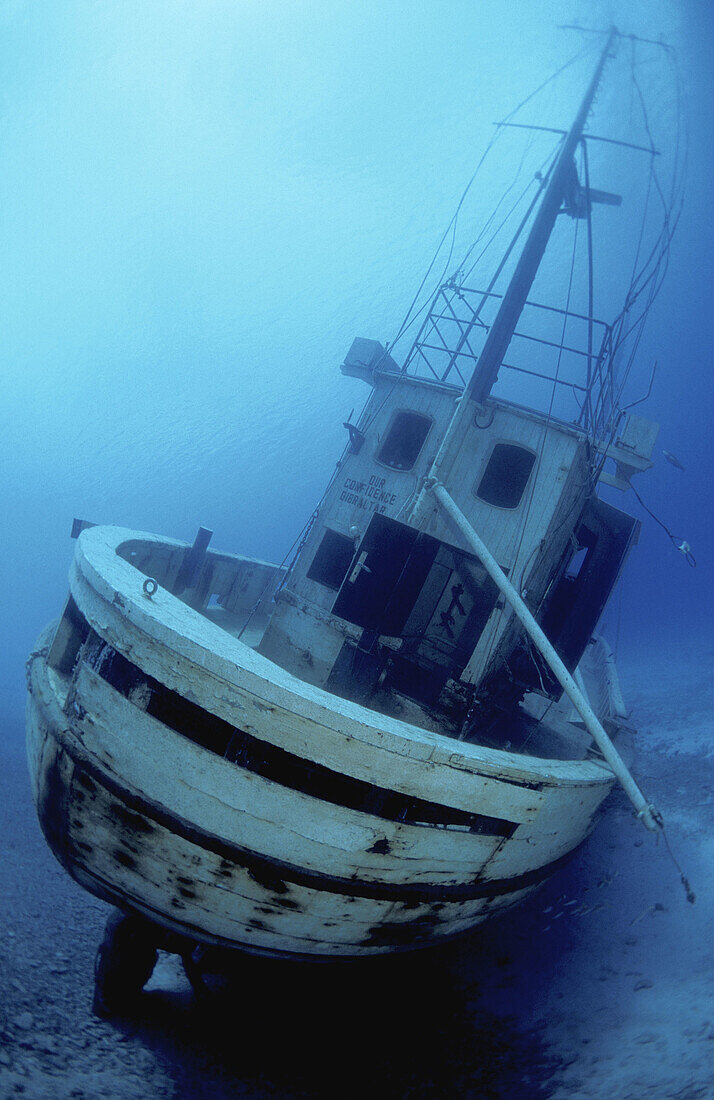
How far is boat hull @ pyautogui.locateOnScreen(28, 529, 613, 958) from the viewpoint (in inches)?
121

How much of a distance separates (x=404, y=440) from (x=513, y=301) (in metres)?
2.27

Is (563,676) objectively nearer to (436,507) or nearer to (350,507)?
(436,507)

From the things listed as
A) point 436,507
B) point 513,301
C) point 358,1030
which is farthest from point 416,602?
point 513,301

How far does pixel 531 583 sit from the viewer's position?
6.19 metres

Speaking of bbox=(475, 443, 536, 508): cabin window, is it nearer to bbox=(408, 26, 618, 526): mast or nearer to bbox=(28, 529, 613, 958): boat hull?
bbox=(408, 26, 618, 526): mast

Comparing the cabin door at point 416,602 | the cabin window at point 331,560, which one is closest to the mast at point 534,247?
the cabin door at point 416,602

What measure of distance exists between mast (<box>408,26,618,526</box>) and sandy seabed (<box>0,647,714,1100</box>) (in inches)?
181

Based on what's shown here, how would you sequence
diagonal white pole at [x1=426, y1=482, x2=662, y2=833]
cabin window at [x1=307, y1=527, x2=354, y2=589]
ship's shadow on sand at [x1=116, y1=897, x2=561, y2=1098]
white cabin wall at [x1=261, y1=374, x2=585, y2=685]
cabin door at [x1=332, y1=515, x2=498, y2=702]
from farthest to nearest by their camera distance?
cabin window at [x1=307, y1=527, x2=354, y2=589] < white cabin wall at [x1=261, y1=374, x2=585, y2=685] < cabin door at [x1=332, y1=515, x2=498, y2=702] < diagonal white pole at [x1=426, y1=482, x2=662, y2=833] < ship's shadow on sand at [x1=116, y1=897, x2=561, y2=1098]

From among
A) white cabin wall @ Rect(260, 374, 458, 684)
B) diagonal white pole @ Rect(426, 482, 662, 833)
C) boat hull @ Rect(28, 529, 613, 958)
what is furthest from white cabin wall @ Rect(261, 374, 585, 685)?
boat hull @ Rect(28, 529, 613, 958)

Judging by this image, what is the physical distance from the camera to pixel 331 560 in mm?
6625

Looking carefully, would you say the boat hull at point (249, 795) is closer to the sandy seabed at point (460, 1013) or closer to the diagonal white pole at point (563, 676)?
the diagonal white pole at point (563, 676)

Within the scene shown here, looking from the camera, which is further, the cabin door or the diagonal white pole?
the cabin door

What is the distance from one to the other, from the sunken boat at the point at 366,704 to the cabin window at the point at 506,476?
3 cm

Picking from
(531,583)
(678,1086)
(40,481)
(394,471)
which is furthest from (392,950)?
(40,481)
